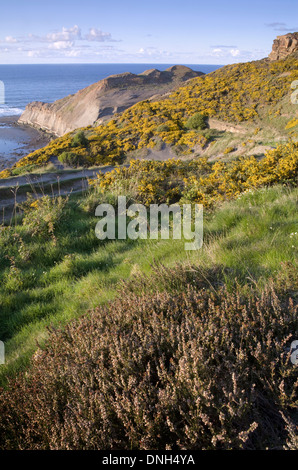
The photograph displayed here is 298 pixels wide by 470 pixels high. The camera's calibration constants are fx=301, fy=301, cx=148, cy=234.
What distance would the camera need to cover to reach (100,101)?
51562mm

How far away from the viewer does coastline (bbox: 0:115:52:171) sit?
40.3 metres

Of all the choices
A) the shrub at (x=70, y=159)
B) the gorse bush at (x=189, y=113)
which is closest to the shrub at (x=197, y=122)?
the gorse bush at (x=189, y=113)

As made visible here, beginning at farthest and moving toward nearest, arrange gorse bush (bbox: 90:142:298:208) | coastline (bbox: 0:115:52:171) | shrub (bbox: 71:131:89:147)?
coastline (bbox: 0:115:52:171) → shrub (bbox: 71:131:89:147) → gorse bush (bbox: 90:142:298:208)

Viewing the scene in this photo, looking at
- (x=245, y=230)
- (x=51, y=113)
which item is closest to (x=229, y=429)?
(x=245, y=230)

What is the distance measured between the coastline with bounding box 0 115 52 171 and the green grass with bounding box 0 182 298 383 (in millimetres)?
33201

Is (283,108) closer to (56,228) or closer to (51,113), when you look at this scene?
(56,228)

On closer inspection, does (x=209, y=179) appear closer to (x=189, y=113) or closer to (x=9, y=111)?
(x=189, y=113)

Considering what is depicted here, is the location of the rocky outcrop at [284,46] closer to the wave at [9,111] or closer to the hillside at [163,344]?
the hillside at [163,344]

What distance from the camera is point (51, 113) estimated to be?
59688 mm

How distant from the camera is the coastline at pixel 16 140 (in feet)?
132

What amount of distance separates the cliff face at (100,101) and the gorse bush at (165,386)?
158ft

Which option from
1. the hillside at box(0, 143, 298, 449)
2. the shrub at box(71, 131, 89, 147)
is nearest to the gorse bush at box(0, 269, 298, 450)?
the hillside at box(0, 143, 298, 449)

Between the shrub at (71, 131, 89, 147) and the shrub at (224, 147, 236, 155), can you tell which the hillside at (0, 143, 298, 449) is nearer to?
the shrub at (224, 147, 236, 155)

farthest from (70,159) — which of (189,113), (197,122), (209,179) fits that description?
(209,179)
